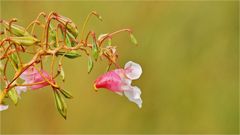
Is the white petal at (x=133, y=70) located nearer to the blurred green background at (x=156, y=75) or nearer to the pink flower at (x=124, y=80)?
the pink flower at (x=124, y=80)

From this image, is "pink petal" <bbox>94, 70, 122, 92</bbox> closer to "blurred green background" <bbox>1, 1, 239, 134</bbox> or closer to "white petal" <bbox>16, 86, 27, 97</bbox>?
"white petal" <bbox>16, 86, 27, 97</bbox>

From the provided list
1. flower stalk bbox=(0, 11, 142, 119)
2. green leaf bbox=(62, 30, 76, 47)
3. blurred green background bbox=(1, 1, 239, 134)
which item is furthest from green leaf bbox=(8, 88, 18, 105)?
blurred green background bbox=(1, 1, 239, 134)

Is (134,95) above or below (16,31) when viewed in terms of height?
below

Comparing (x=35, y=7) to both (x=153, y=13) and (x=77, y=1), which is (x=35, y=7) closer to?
(x=77, y=1)

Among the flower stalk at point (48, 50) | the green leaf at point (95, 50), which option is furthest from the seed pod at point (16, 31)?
the green leaf at point (95, 50)

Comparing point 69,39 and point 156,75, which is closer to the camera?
point 69,39

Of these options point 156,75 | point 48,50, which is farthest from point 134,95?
point 156,75

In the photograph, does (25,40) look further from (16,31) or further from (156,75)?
(156,75)
